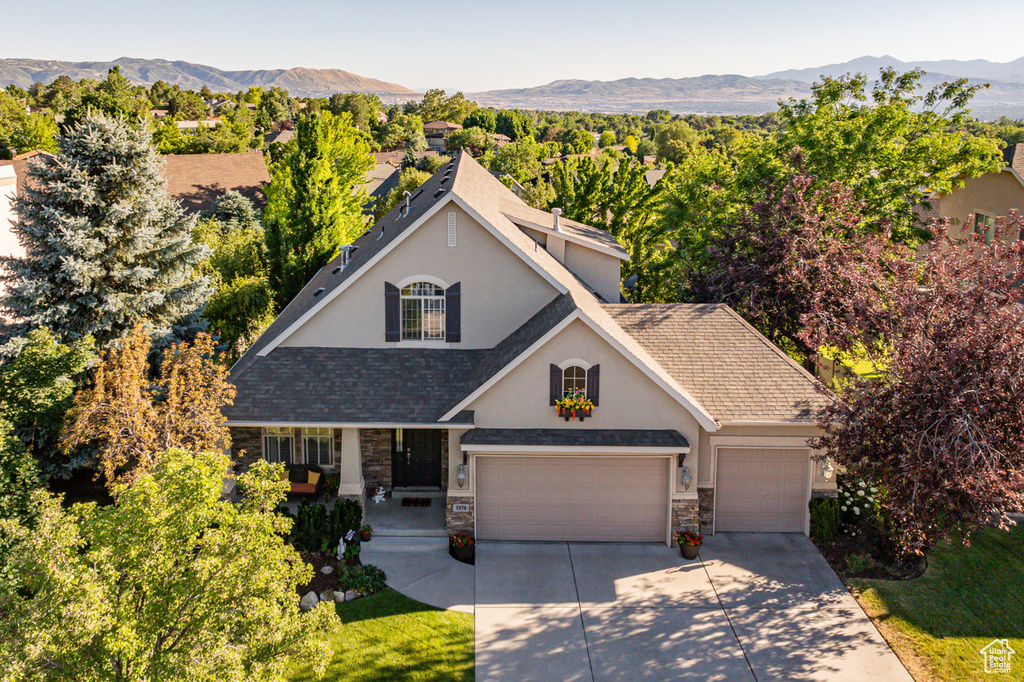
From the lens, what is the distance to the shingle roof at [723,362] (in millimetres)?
16375

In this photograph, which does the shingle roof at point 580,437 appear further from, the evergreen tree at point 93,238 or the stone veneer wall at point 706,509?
the evergreen tree at point 93,238

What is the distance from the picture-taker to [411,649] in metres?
13.0

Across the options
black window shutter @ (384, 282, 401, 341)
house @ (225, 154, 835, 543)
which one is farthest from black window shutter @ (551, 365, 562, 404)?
black window shutter @ (384, 282, 401, 341)

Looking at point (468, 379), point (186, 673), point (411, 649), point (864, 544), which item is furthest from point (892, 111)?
point (186, 673)

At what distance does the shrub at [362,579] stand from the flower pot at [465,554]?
168 cm

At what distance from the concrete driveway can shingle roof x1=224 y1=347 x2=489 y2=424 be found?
3.75 m

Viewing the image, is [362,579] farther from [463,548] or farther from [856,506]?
[856,506]

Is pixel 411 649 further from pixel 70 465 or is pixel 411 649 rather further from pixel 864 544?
pixel 864 544

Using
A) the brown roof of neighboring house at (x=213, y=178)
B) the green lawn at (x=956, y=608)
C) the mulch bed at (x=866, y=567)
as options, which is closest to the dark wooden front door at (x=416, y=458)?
the mulch bed at (x=866, y=567)

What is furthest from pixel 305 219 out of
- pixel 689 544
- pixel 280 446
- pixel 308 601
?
pixel 689 544

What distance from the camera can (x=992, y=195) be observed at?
34156 millimetres

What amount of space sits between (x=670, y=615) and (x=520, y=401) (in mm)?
5424

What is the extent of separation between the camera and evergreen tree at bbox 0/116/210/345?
17500 mm

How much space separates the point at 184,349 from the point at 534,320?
8040 mm
